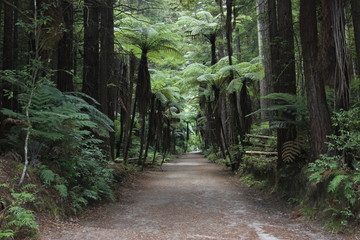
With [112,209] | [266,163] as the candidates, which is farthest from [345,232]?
[266,163]

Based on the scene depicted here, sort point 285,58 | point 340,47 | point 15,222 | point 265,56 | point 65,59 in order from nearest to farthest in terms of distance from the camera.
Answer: point 15,222
point 340,47
point 65,59
point 285,58
point 265,56

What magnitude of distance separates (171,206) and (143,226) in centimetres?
161

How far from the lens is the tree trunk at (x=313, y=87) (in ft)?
18.8

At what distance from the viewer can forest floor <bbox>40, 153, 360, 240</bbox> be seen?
403cm

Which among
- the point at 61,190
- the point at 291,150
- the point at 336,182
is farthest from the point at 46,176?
the point at 291,150

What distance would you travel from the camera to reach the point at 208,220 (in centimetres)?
→ 515

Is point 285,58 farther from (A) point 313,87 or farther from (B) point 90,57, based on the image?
(B) point 90,57

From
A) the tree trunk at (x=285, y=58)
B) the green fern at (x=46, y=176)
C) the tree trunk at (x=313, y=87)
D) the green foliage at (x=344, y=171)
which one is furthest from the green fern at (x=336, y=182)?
the green fern at (x=46, y=176)

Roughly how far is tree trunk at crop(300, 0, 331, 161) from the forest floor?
1492mm

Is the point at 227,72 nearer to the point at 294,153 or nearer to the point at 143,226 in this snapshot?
the point at 294,153

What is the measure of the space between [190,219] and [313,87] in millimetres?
3570

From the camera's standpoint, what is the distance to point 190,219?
17.1 feet

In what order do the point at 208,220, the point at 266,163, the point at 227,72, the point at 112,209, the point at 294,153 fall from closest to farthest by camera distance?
1. the point at 208,220
2. the point at 112,209
3. the point at 294,153
4. the point at 266,163
5. the point at 227,72

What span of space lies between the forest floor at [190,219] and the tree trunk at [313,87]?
1.49 metres
